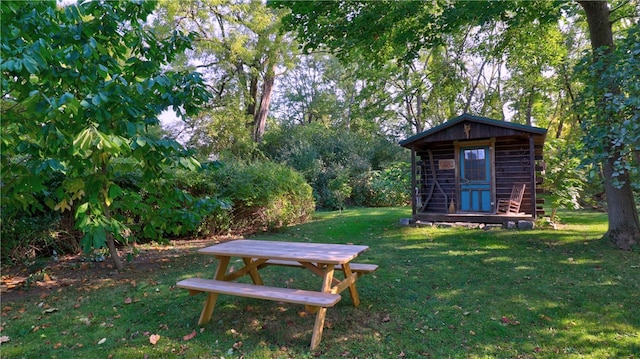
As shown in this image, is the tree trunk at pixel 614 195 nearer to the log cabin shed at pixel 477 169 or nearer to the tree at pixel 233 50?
the log cabin shed at pixel 477 169

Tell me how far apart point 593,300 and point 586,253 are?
2471 millimetres

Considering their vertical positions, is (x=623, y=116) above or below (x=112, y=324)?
above

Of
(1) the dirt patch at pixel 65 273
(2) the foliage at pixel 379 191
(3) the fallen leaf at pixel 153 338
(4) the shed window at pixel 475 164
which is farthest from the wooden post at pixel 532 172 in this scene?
(3) the fallen leaf at pixel 153 338

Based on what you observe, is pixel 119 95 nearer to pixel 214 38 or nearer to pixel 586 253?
pixel 586 253

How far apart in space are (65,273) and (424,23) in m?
8.09

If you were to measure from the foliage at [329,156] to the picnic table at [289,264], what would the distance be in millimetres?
11707

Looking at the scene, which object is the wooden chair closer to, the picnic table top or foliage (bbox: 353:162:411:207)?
foliage (bbox: 353:162:411:207)

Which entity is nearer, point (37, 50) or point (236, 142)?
point (37, 50)

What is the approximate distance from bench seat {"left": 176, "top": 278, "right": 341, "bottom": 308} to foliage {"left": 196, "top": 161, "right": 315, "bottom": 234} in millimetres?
4515

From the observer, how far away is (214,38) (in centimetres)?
1620

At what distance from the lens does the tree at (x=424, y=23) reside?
6.34m

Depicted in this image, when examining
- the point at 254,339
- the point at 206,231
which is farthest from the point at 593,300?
the point at 206,231

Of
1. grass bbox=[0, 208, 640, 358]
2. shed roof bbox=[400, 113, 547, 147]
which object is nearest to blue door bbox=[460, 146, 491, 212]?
shed roof bbox=[400, 113, 547, 147]

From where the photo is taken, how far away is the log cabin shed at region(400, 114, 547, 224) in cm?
896
